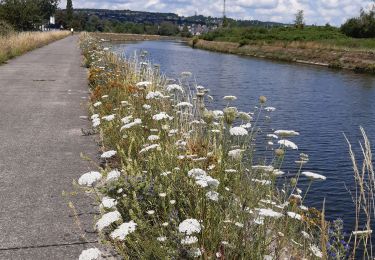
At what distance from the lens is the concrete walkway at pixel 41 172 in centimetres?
393

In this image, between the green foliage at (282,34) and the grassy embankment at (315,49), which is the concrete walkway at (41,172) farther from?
the green foliage at (282,34)

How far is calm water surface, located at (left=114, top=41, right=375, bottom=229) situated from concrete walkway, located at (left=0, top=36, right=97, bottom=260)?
4.66 metres

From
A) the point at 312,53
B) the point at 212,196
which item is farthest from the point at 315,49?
the point at 212,196

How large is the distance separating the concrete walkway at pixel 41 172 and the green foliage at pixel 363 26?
61870 mm

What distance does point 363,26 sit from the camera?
66.4 m

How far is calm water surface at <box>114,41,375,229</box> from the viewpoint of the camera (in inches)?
374

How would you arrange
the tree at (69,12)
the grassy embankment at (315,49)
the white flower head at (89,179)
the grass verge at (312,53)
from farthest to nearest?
the tree at (69,12) < the grassy embankment at (315,49) < the grass verge at (312,53) < the white flower head at (89,179)

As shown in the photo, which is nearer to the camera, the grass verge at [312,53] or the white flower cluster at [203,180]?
the white flower cluster at [203,180]

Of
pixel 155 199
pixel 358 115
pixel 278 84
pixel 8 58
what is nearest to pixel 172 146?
pixel 155 199

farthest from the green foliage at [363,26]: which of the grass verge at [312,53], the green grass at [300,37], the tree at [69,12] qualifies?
the tree at [69,12]

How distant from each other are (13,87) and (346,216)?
10.2m

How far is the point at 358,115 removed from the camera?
714 inches

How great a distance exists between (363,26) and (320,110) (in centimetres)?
5362

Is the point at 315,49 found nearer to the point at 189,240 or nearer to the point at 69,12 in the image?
the point at 189,240
